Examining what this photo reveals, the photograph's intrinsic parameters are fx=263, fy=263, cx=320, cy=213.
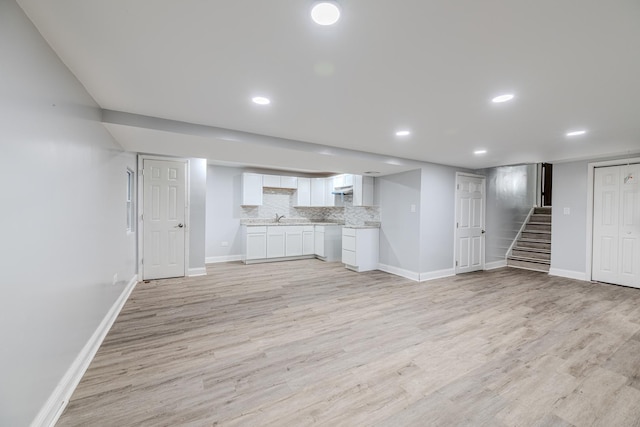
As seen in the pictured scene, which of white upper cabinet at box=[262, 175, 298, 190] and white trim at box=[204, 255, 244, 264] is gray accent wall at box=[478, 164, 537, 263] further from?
white trim at box=[204, 255, 244, 264]

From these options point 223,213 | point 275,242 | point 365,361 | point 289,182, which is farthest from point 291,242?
point 365,361

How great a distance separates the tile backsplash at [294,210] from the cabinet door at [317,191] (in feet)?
1.67

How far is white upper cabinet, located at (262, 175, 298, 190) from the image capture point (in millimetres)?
6898

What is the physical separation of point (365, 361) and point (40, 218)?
8.17ft

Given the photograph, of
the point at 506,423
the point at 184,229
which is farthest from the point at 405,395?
the point at 184,229

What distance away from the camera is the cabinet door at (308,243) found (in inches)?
275

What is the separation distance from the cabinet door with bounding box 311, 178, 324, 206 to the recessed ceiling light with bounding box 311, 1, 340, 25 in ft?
20.0

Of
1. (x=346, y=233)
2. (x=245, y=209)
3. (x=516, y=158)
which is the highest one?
(x=516, y=158)

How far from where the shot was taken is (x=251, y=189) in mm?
6680

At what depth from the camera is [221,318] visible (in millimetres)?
3162

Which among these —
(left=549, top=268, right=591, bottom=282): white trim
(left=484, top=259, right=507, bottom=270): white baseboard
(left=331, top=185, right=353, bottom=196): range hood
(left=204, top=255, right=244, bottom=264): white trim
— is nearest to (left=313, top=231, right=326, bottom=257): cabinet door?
(left=331, top=185, right=353, bottom=196): range hood

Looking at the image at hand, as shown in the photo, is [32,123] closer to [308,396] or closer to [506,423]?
[308,396]

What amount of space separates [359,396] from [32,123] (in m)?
2.58

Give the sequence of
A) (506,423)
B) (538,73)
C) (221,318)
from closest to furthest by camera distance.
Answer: (506,423)
(538,73)
(221,318)
